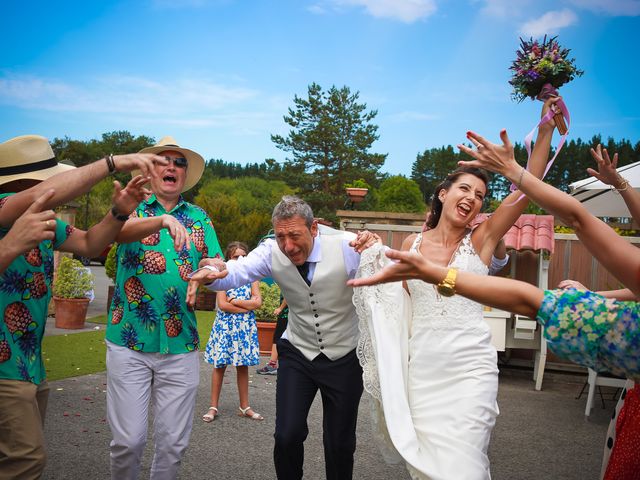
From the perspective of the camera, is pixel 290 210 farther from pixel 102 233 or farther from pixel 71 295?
pixel 71 295

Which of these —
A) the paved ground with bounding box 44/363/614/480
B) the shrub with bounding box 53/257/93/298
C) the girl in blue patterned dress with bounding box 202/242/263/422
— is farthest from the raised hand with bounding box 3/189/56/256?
the shrub with bounding box 53/257/93/298

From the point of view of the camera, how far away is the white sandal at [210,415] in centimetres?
712

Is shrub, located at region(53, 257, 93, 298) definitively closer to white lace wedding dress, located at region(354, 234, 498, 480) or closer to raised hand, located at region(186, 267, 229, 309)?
raised hand, located at region(186, 267, 229, 309)

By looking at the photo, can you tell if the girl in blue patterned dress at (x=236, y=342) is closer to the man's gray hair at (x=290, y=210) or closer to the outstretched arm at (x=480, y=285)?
the man's gray hair at (x=290, y=210)

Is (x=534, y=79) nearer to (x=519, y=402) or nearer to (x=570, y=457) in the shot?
(x=570, y=457)

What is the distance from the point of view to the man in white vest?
4188 mm

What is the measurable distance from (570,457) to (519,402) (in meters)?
2.56

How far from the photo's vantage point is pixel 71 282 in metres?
13.5

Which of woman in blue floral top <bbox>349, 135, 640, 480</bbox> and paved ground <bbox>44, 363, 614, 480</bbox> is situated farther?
paved ground <bbox>44, 363, 614, 480</bbox>

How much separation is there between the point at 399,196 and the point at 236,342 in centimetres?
4574

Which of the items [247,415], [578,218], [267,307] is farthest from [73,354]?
[578,218]

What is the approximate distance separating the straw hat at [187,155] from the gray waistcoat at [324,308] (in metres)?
1.21

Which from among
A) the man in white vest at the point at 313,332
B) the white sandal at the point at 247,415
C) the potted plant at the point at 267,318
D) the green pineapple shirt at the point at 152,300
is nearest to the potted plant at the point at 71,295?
the potted plant at the point at 267,318

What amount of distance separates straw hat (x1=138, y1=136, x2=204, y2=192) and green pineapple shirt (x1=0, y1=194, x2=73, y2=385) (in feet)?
4.62
